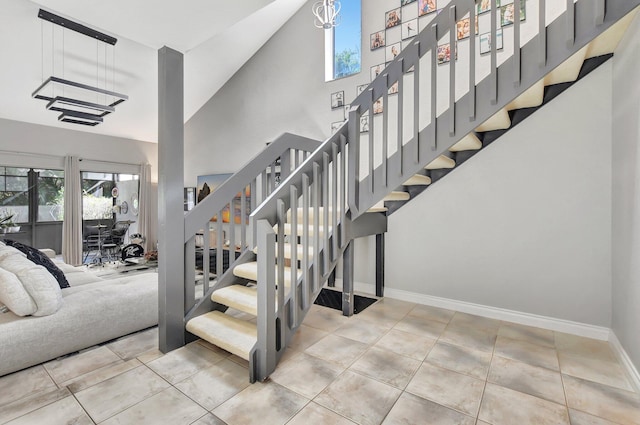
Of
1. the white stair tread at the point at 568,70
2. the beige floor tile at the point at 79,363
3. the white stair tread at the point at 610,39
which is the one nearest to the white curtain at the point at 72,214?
the beige floor tile at the point at 79,363

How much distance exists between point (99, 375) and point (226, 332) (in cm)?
82

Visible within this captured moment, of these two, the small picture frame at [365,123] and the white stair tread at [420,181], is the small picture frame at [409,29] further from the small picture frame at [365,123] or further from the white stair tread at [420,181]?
the white stair tread at [420,181]

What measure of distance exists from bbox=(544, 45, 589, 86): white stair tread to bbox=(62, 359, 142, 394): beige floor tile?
346 cm

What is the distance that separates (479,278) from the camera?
309 cm

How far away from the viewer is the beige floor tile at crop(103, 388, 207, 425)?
160cm

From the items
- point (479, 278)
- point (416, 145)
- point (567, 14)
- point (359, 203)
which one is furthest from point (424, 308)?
point (567, 14)

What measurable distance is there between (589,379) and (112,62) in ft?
21.9

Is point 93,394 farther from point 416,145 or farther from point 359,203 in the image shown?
point 416,145

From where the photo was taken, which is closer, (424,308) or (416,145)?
(416,145)

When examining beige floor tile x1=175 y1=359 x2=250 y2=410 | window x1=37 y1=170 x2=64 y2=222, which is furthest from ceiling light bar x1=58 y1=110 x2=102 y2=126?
beige floor tile x1=175 y1=359 x2=250 y2=410

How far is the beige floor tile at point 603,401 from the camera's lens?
1.62 meters

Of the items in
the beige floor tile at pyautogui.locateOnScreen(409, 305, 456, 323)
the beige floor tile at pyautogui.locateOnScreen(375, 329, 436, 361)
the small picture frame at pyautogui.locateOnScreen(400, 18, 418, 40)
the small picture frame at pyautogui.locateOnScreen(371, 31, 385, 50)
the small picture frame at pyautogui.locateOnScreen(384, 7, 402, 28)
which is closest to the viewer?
the beige floor tile at pyautogui.locateOnScreen(375, 329, 436, 361)

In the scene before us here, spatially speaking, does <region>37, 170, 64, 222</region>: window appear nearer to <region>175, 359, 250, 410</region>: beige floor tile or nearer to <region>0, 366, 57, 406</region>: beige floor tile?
<region>0, 366, 57, 406</region>: beige floor tile

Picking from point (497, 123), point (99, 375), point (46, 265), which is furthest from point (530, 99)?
point (46, 265)
